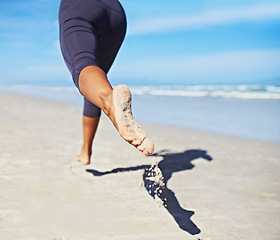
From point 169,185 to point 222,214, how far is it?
57 cm

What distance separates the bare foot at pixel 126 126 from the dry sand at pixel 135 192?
51cm

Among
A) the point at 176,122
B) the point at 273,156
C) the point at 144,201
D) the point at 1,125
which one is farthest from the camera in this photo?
the point at 176,122

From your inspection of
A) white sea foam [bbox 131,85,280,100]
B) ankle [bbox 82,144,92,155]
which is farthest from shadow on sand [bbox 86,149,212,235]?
white sea foam [bbox 131,85,280,100]

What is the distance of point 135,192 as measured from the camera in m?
2.13

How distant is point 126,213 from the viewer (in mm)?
1790

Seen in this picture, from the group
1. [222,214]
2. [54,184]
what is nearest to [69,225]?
[54,184]

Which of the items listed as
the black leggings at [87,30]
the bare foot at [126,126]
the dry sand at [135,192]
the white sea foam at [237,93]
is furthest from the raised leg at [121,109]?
the white sea foam at [237,93]

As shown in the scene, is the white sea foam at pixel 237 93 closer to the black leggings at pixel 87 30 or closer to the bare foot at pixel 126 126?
the black leggings at pixel 87 30

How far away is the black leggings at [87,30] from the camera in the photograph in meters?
1.67

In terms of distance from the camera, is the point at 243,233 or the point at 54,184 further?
the point at 54,184

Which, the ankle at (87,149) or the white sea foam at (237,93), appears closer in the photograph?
the ankle at (87,149)

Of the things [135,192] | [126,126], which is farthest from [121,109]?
[135,192]

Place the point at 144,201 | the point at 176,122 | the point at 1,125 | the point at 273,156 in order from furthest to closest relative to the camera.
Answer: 1. the point at 176,122
2. the point at 1,125
3. the point at 273,156
4. the point at 144,201

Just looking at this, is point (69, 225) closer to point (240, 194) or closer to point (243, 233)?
point (243, 233)
